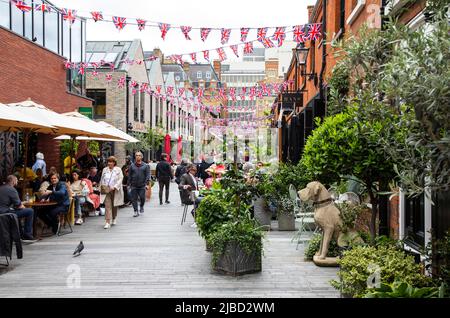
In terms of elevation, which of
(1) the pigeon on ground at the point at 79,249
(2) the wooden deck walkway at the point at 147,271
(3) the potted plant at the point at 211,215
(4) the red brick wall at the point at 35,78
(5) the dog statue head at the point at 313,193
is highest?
(4) the red brick wall at the point at 35,78

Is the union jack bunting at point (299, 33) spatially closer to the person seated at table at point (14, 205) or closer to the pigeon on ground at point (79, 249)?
the person seated at table at point (14, 205)

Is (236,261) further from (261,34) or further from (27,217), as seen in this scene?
(261,34)

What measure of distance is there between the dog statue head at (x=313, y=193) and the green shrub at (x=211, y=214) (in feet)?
3.76

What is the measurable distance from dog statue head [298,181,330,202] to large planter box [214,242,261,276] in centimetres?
110

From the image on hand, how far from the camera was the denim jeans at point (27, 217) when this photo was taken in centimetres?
991

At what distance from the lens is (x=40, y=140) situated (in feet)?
66.3

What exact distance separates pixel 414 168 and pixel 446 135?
541 millimetres

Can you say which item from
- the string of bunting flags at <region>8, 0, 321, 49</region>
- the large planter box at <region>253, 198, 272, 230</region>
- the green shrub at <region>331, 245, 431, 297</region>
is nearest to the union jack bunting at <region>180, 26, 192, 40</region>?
the string of bunting flags at <region>8, 0, 321, 49</region>

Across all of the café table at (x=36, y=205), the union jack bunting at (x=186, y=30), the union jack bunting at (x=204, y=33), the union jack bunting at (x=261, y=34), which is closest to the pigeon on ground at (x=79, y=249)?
the café table at (x=36, y=205)

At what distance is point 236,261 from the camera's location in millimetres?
7289

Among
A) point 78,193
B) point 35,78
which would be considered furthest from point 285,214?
point 35,78

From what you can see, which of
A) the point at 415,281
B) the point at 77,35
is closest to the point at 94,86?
the point at 77,35
